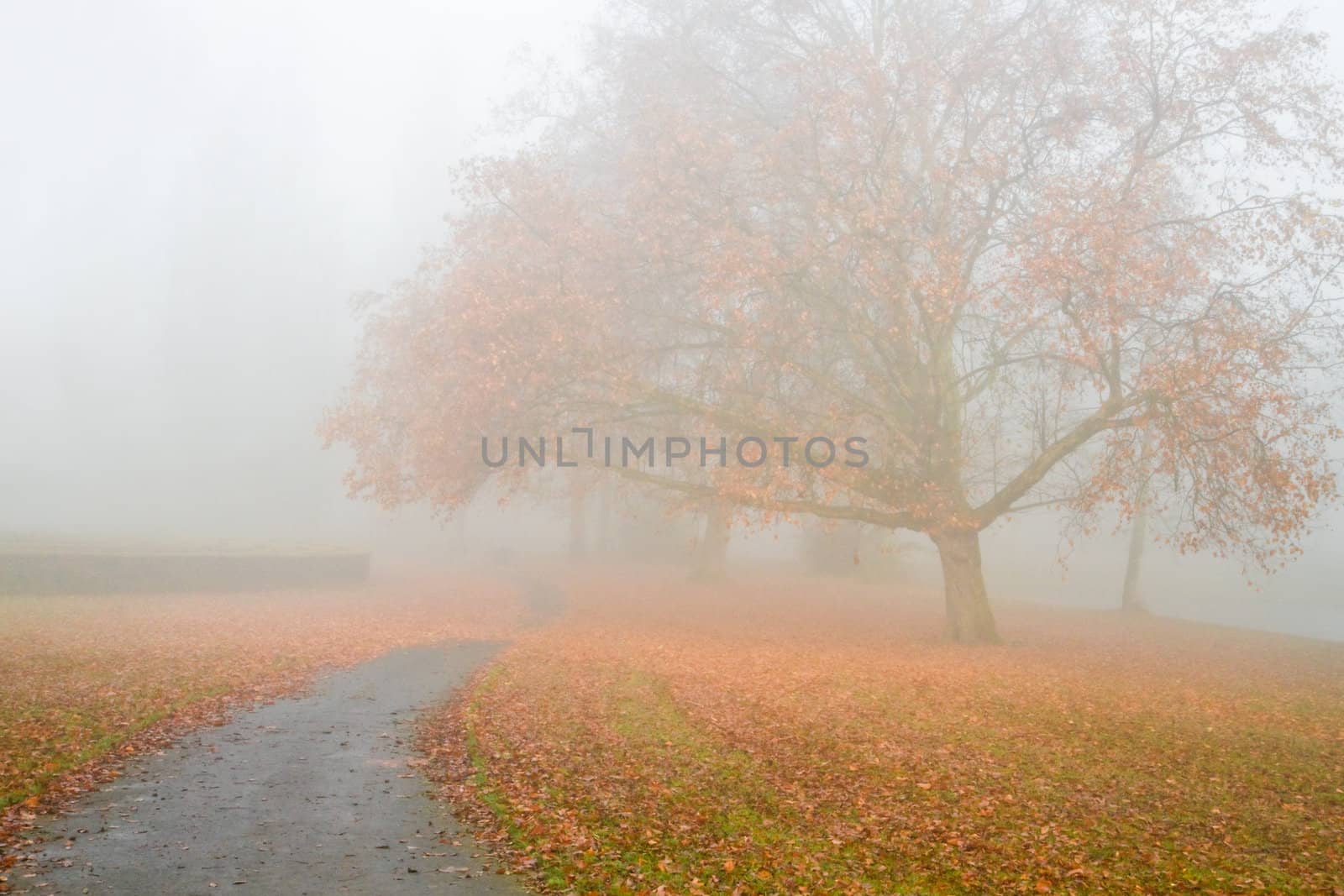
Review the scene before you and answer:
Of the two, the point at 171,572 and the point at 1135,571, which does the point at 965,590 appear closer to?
the point at 1135,571

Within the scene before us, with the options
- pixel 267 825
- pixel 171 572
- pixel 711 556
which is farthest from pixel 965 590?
pixel 171 572

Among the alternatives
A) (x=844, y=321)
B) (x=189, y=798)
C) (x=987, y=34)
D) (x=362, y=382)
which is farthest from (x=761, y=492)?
(x=362, y=382)

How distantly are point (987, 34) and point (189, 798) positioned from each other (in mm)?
19020

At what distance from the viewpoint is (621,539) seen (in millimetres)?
46594

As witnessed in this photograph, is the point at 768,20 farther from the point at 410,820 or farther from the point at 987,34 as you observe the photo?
the point at 410,820

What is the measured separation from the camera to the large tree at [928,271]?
1658 cm

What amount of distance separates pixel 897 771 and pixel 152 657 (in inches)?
461

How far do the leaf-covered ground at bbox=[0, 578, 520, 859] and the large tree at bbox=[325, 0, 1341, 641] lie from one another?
4.10m

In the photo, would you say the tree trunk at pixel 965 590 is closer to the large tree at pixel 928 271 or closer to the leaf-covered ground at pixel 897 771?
the large tree at pixel 928 271

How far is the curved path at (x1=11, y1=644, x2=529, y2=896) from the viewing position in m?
6.56

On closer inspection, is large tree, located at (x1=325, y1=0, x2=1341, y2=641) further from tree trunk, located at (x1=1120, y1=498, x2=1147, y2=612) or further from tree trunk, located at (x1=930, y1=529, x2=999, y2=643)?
tree trunk, located at (x1=1120, y1=498, x2=1147, y2=612)

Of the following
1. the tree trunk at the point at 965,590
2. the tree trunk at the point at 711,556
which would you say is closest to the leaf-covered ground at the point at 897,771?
the tree trunk at the point at 965,590

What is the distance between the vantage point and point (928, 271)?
59.5ft

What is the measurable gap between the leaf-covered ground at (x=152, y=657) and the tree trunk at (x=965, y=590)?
998cm
